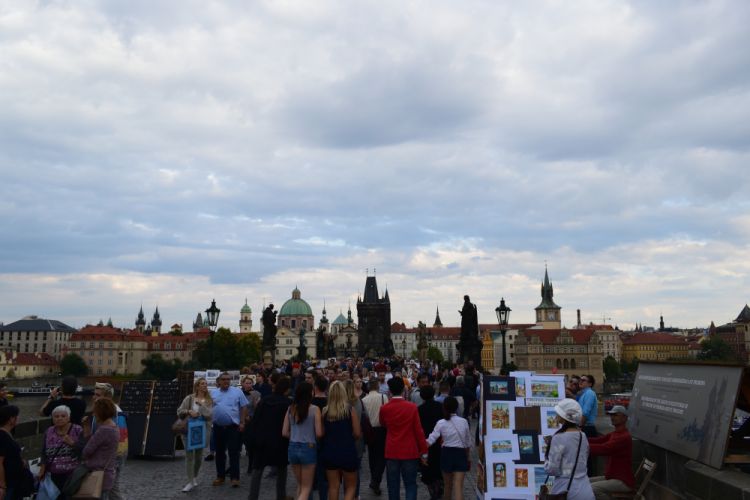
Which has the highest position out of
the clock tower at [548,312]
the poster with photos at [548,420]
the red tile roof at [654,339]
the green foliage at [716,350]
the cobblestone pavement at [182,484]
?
the clock tower at [548,312]

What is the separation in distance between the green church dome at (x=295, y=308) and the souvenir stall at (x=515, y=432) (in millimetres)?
181515

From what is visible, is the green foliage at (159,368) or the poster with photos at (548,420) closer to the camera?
the poster with photos at (548,420)

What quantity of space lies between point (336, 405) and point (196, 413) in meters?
3.93

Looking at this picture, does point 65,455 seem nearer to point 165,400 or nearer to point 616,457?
point 616,457

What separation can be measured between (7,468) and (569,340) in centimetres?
13341

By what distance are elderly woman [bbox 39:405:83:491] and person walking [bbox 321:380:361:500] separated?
2858 mm

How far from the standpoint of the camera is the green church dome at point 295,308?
18900 centimetres

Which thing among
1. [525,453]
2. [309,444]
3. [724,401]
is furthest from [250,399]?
[724,401]

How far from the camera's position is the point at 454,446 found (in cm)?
870

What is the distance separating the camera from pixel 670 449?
7.82 metres

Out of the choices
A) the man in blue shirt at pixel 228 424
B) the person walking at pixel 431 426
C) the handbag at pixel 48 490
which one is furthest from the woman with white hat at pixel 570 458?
the man in blue shirt at pixel 228 424

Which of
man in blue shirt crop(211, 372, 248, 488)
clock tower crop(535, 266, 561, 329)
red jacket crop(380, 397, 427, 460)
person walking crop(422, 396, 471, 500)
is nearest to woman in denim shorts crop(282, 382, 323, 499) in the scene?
red jacket crop(380, 397, 427, 460)

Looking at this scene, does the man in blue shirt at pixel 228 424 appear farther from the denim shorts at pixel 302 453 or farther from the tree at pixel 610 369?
the tree at pixel 610 369

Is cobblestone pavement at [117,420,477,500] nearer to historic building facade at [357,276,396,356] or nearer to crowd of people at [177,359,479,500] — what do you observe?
crowd of people at [177,359,479,500]
